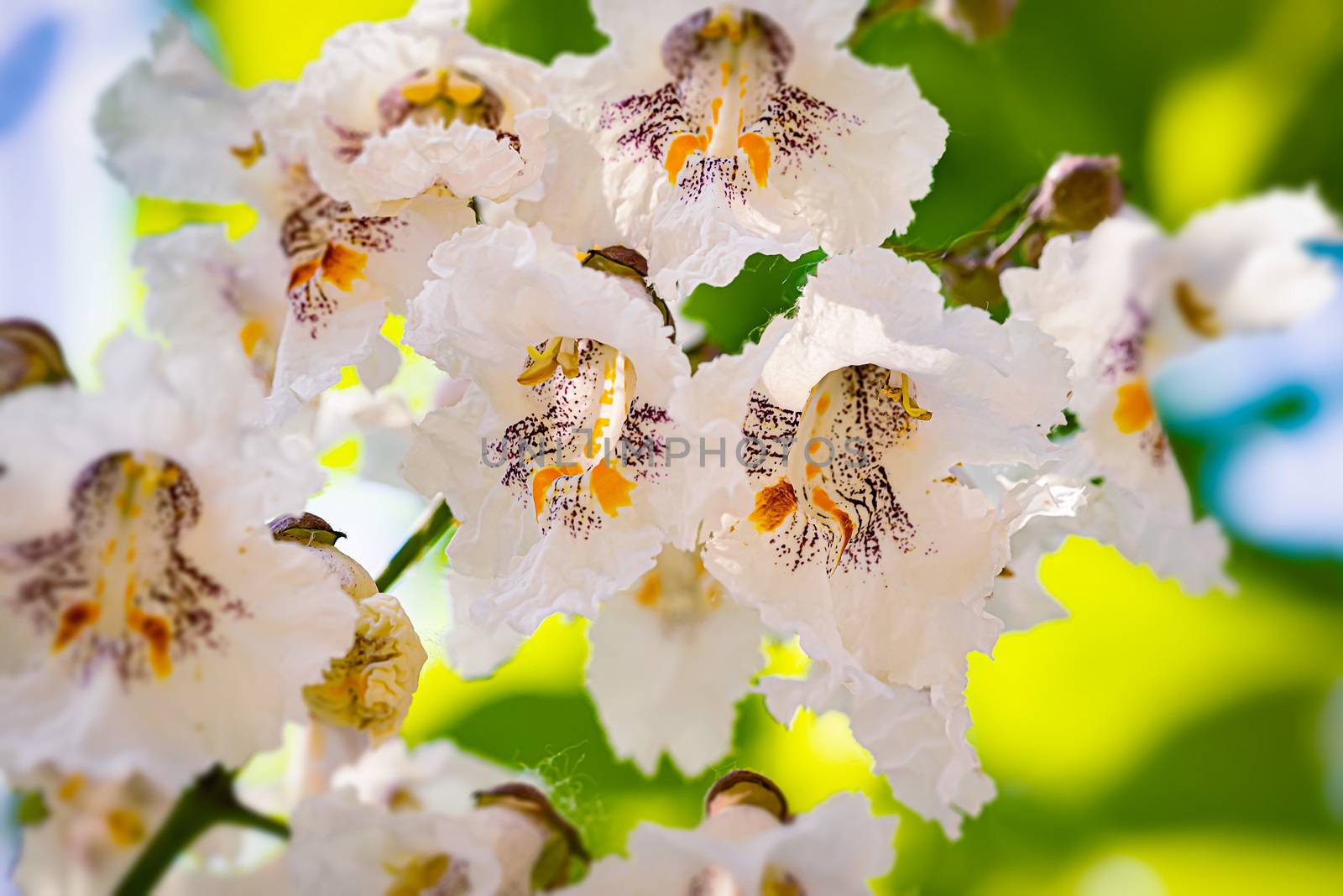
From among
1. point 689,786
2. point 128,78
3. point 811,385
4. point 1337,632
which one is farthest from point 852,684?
point 1337,632

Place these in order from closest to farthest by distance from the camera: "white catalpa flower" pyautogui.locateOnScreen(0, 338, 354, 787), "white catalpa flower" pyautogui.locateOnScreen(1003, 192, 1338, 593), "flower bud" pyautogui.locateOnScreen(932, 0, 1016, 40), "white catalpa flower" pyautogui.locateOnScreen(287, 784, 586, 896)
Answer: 1. "white catalpa flower" pyautogui.locateOnScreen(0, 338, 354, 787)
2. "white catalpa flower" pyautogui.locateOnScreen(287, 784, 586, 896)
3. "white catalpa flower" pyautogui.locateOnScreen(1003, 192, 1338, 593)
4. "flower bud" pyautogui.locateOnScreen(932, 0, 1016, 40)

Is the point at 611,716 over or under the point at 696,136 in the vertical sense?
under

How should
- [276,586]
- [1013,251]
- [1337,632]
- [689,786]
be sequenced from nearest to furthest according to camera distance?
[276,586]
[1013,251]
[689,786]
[1337,632]

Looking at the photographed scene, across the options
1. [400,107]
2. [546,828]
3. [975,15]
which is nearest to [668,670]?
[546,828]

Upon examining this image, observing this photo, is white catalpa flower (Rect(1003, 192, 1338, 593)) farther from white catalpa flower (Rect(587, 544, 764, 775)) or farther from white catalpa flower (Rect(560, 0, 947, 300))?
white catalpa flower (Rect(587, 544, 764, 775))

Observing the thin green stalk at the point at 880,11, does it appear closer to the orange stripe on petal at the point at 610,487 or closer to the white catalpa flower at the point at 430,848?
the orange stripe on petal at the point at 610,487

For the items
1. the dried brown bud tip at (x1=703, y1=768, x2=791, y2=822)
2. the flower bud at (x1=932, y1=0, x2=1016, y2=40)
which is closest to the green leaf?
the dried brown bud tip at (x1=703, y1=768, x2=791, y2=822)

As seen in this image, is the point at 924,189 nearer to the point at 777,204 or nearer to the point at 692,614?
the point at 777,204

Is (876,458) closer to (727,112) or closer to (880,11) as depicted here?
(727,112)
